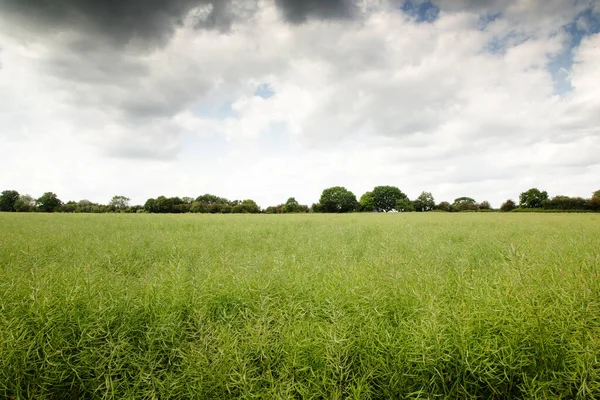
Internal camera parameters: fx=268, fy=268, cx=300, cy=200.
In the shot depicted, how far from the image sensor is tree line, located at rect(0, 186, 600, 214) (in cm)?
6906

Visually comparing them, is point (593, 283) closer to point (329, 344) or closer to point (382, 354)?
point (382, 354)

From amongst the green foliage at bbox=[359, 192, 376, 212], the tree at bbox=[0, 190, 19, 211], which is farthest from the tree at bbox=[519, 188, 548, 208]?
the tree at bbox=[0, 190, 19, 211]

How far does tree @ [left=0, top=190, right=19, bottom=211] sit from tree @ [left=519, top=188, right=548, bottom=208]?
16256cm

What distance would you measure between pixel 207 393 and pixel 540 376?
3.42 m

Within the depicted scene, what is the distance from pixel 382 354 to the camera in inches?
127

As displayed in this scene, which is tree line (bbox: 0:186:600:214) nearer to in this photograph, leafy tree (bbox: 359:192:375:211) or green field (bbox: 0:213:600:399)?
leafy tree (bbox: 359:192:375:211)

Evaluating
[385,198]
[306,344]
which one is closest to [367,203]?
[385,198]

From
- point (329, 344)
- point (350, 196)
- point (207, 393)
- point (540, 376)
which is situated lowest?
point (207, 393)

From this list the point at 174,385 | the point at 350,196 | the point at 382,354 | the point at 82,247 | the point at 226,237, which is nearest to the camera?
the point at 174,385

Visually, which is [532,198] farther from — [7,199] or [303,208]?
[7,199]

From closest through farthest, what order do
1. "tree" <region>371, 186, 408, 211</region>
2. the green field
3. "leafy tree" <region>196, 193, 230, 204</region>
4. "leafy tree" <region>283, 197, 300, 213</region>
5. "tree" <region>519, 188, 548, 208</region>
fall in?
the green field < "tree" <region>519, 188, 548, 208</region> < "leafy tree" <region>283, 197, 300, 213</region> < "tree" <region>371, 186, 408, 211</region> < "leafy tree" <region>196, 193, 230, 204</region>

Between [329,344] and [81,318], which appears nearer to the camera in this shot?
[329,344]

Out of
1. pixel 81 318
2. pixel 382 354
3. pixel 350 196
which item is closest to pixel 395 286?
pixel 382 354

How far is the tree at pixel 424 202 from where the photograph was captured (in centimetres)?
10706
